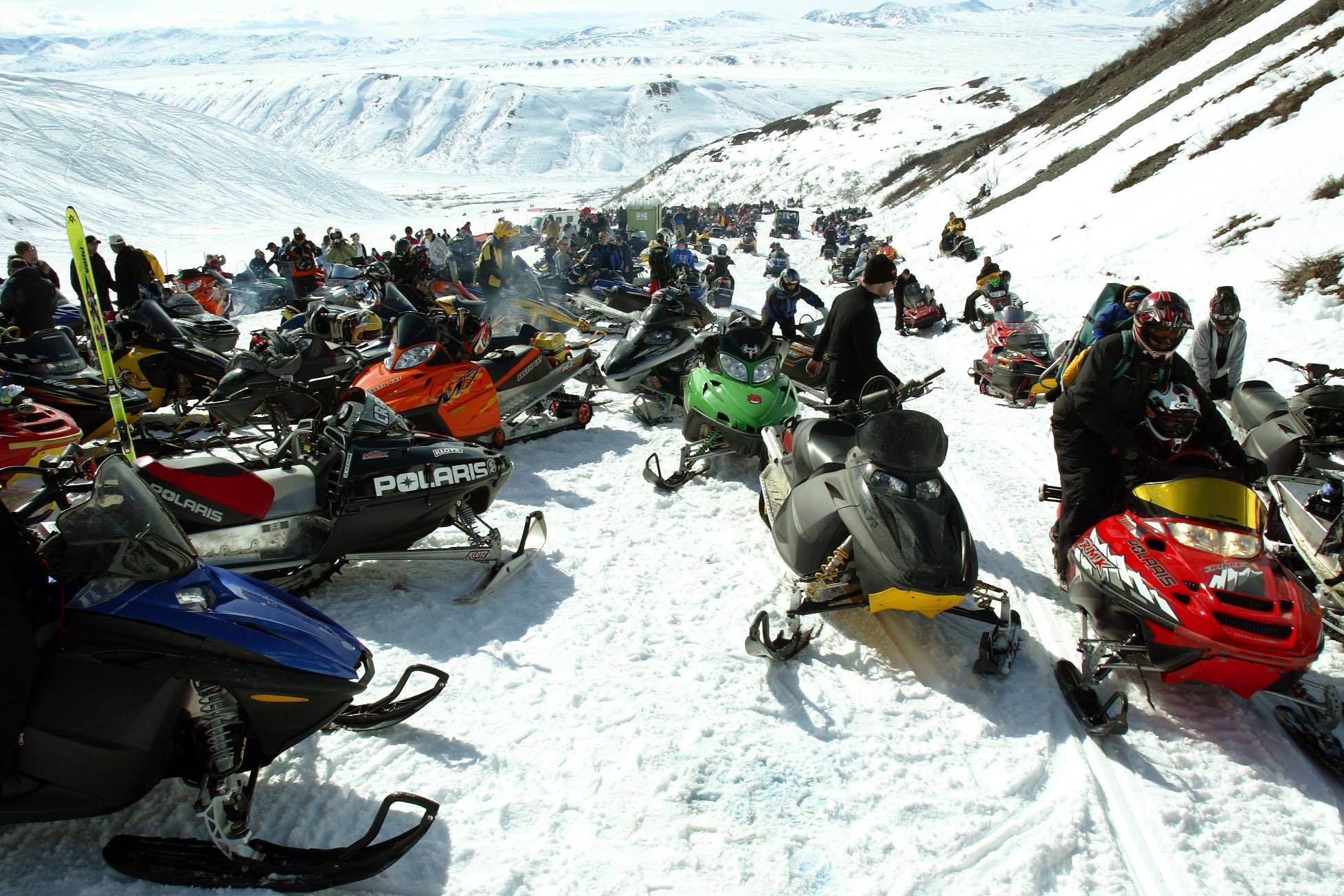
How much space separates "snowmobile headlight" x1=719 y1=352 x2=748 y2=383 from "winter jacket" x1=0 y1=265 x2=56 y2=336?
7.28 meters

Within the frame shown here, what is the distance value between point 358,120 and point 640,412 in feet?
438

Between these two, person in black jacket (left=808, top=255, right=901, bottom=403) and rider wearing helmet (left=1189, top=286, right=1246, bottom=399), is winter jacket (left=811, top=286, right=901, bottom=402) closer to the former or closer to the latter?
person in black jacket (left=808, top=255, right=901, bottom=403)

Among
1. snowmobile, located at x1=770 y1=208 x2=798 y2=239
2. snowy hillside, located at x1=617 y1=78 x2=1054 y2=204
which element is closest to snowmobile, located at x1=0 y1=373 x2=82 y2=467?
snowmobile, located at x1=770 y1=208 x2=798 y2=239

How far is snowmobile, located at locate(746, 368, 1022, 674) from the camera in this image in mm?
3652

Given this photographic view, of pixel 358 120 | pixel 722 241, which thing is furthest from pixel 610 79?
pixel 722 241

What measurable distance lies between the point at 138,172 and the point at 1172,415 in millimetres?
41326

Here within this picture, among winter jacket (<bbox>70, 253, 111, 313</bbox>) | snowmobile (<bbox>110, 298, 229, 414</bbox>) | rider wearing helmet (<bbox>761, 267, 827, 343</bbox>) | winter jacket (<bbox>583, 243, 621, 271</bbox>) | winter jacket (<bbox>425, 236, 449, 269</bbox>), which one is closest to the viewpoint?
snowmobile (<bbox>110, 298, 229, 414</bbox>)

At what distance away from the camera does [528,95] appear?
127 m

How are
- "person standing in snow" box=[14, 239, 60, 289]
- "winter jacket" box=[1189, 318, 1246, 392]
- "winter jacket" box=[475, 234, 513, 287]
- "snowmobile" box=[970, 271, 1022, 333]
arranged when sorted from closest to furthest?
"winter jacket" box=[1189, 318, 1246, 392] → "person standing in snow" box=[14, 239, 60, 289] → "snowmobile" box=[970, 271, 1022, 333] → "winter jacket" box=[475, 234, 513, 287]

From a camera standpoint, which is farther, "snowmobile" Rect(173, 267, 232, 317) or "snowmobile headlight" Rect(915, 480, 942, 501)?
"snowmobile" Rect(173, 267, 232, 317)

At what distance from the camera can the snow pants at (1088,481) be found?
4449 millimetres

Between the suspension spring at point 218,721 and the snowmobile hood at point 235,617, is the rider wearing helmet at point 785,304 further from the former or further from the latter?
the suspension spring at point 218,721

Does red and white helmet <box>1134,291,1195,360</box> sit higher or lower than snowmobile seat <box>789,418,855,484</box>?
higher

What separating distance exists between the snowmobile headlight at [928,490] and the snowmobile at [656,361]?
4425 mm
